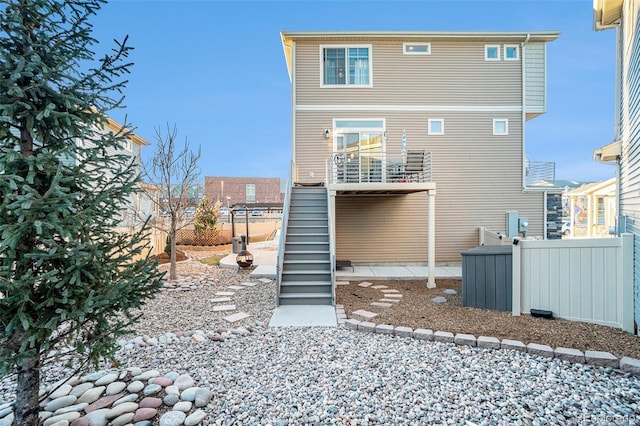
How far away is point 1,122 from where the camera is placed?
7.00 ft

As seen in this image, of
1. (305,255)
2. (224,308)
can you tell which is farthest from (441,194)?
(224,308)

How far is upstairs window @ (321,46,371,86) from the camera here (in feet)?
33.2

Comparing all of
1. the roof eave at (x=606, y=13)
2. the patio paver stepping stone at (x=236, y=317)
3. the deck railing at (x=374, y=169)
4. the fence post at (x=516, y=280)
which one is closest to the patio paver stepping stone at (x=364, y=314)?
the patio paver stepping stone at (x=236, y=317)

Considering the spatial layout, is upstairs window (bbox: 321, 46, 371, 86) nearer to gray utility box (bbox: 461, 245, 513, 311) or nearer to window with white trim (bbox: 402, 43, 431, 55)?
window with white trim (bbox: 402, 43, 431, 55)

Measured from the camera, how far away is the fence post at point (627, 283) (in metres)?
4.15

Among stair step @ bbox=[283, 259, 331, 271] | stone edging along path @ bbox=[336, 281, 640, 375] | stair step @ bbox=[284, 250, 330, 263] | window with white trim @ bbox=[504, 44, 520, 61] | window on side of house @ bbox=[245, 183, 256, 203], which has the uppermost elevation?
window with white trim @ bbox=[504, 44, 520, 61]

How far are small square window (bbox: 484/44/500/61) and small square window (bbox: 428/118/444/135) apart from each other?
249 cm

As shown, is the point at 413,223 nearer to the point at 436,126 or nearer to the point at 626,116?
the point at 436,126

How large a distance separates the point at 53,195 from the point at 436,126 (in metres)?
10.2

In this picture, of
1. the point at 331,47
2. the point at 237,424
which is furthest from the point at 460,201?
the point at 237,424

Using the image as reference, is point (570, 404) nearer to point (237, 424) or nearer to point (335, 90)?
point (237, 424)

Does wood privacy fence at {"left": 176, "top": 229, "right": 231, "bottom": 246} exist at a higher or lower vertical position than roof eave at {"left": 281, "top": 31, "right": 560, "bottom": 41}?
lower

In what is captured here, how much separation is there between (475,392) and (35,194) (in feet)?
12.2

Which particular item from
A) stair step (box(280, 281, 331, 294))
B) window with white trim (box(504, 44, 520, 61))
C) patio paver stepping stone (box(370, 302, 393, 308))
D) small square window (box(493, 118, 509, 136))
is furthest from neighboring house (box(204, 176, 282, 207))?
patio paver stepping stone (box(370, 302, 393, 308))
